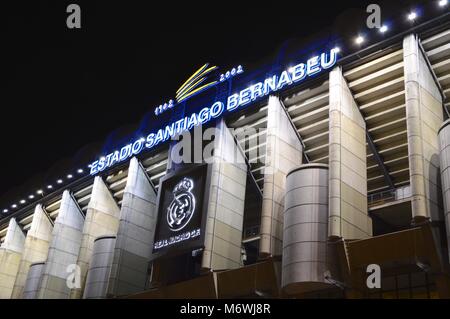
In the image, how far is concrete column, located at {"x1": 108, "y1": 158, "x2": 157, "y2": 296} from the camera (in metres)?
51.8

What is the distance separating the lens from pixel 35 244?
224 feet

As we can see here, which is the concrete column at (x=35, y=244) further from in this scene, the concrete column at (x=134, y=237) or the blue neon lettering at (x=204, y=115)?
the blue neon lettering at (x=204, y=115)

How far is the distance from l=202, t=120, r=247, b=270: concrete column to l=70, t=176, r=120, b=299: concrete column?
15.9 metres

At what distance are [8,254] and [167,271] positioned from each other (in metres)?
32.8

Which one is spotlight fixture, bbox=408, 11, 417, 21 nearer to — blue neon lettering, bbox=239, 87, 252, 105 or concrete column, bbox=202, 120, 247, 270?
blue neon lettering, bbox=239, 87, 252, 105

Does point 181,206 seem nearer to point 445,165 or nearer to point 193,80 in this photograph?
point 193,80

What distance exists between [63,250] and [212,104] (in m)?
24.2

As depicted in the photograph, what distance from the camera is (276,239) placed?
40688 mm

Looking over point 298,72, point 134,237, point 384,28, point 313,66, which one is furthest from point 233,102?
point 134,237

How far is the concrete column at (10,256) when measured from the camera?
231 ft

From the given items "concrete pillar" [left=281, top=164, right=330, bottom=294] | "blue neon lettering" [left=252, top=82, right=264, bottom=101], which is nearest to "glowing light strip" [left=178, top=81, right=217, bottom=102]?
"blue neon lettering" [left=252, top=82, right=264, bottom=101]
